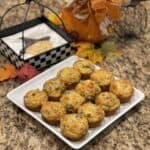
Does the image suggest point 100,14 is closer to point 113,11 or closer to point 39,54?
point 113,11

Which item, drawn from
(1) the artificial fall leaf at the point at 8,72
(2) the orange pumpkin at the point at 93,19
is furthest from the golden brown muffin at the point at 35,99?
(2) the orange pumpkin at the point at 93,19

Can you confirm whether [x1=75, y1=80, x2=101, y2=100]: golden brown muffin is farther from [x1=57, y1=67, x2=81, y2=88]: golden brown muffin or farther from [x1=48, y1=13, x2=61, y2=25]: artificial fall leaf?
[x1=48, y1=13, x2=61, y2=25]: artificial fall leaf

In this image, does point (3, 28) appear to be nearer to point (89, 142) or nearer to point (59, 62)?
point (59, 62)

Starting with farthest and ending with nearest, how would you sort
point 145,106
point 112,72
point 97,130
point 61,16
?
point 61,16 → point 112,72 → point 145,106 → point 97,130

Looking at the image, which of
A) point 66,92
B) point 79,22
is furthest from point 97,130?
point 79,22

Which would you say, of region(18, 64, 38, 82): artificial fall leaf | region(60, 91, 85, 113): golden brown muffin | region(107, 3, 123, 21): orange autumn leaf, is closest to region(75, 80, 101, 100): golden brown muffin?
region(60, 91, 85, 113): golden brown muffin

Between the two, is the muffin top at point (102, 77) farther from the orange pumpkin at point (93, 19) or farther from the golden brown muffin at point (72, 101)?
the orange pumpkin at point (93, 19)

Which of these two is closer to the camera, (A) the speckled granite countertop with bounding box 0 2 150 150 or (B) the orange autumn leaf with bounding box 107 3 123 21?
(A) the speckled granite countertop with bounding box 0 2 150 150
